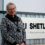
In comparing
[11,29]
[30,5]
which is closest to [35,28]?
[30,5]

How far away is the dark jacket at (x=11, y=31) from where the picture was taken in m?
1.74

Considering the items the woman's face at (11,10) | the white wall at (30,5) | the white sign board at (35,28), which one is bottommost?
the white sign board at (35,28)

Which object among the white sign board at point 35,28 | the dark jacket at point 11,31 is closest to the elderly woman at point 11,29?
the dark jacket at point 11,31

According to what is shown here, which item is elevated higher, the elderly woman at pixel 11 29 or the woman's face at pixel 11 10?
the woman's face at pixel 11 10

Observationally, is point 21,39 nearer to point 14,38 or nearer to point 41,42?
point 14,38

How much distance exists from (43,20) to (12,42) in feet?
2.39

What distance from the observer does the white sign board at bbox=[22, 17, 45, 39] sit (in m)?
2.14

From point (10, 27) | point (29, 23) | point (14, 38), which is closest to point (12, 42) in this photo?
point (14, 38)

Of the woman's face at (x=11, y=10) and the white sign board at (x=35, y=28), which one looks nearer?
the woman's face at (x=11, y=10)

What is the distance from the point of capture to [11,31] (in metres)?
1.75

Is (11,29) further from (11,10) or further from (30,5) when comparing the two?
(30,5)

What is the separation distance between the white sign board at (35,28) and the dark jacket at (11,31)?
329mm

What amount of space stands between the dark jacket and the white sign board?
0.33 m

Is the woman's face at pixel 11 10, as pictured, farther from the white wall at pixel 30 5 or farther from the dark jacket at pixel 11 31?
the white wall at pixel 30 5
